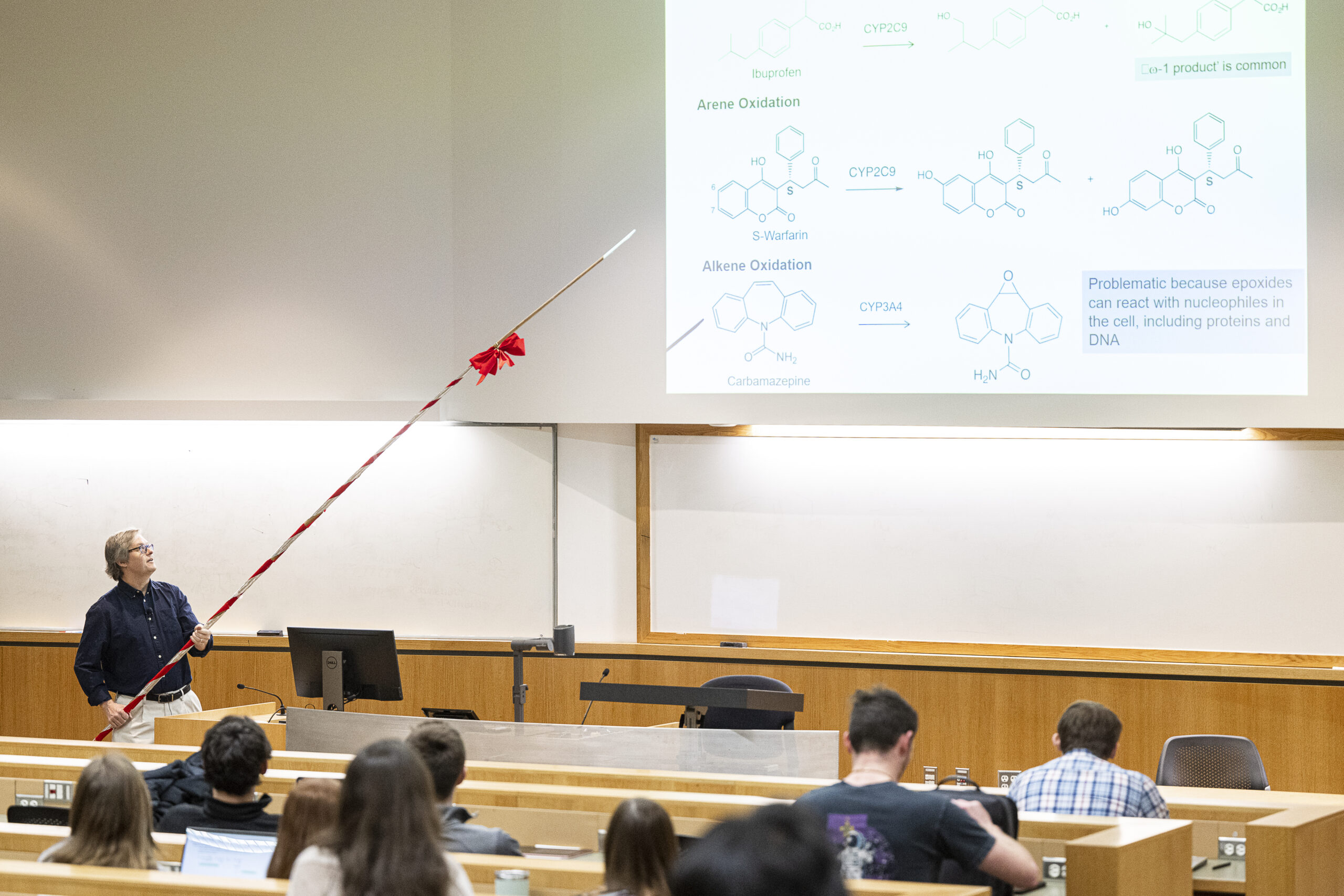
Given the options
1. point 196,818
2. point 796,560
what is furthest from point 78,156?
point 196,818

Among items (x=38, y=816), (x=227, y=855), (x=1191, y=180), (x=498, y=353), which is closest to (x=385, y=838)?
(x=227, y=855)

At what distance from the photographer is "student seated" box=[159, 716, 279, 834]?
10.9ft

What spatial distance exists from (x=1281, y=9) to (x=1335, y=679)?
3.04 m

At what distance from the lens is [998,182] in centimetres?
633

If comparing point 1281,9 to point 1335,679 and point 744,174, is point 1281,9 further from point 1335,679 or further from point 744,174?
point 1335,679

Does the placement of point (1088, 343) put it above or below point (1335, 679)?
above

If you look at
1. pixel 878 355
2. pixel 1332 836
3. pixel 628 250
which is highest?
pixel 628 250

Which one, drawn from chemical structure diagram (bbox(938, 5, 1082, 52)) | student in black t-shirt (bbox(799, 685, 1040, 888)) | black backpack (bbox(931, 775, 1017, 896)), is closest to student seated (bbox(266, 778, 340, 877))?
student in black t-shirt (bbox(799, 685, 1040, 888))

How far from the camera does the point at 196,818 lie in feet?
11.5

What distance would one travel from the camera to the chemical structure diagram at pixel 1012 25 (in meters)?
6.24

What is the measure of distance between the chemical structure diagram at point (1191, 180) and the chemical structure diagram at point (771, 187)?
58.4 inches

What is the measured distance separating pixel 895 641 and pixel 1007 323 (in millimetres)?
1693

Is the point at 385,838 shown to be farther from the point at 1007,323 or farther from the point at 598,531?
the point at 598,531

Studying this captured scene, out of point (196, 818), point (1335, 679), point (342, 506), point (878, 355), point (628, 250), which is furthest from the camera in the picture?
point (342, 506)
